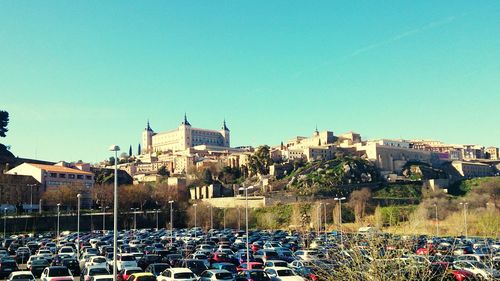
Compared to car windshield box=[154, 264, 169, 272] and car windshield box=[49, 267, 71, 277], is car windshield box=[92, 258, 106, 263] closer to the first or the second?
car windshield box=[154, 264, 169, 272]

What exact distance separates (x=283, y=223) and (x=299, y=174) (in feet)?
151

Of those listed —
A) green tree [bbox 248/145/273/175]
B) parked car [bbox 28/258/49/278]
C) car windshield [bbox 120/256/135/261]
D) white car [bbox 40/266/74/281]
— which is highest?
green tree [bbox 248/145/273/175]

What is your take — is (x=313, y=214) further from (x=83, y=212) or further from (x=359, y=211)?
(x=83, y=212)

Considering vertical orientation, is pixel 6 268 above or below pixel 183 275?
below

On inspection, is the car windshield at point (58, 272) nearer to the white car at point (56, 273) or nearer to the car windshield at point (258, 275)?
the white car at point (56, 273)

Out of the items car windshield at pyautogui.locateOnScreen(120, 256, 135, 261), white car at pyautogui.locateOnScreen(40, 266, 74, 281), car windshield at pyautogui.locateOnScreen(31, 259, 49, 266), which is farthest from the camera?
car windshield at pyautogui.locateOnScreen(120, 256, 135, 261)

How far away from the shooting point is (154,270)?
25.9 meters

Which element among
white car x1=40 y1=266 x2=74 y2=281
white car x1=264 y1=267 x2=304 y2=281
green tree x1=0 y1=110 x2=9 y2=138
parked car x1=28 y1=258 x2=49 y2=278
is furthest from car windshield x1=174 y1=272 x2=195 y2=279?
green tree x1=0 y1=110 x2=9 y2=138

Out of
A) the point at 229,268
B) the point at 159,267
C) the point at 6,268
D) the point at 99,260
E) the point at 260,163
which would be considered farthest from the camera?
the point at 260,163

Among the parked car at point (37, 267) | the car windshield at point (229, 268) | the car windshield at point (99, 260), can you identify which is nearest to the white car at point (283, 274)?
the car windshield at point (229, 268)

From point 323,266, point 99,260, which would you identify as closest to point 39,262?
point 99,260

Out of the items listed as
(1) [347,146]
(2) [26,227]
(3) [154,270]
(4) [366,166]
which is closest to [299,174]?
(4) [366,166]

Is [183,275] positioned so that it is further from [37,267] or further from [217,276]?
[37,267]

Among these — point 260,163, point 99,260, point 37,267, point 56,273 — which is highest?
point 260,163
